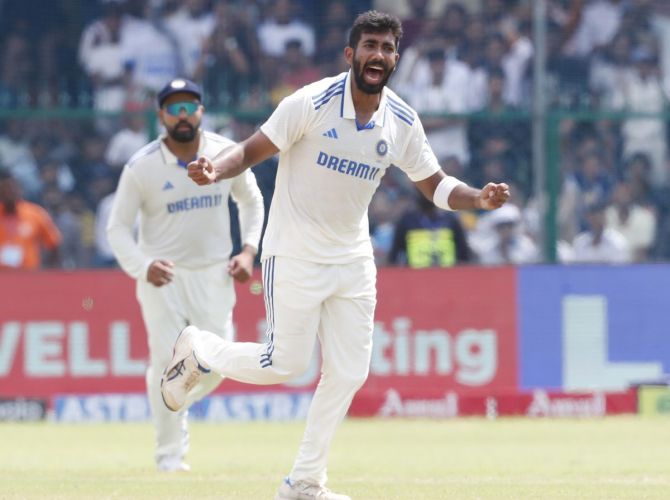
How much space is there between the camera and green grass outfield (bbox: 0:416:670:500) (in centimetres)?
800

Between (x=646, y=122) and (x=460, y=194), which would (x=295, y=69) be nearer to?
(x=646, y=122)

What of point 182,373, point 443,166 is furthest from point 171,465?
point 443,166

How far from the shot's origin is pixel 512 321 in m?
14.6

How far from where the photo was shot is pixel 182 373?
26.4ft

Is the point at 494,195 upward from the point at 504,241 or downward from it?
downward

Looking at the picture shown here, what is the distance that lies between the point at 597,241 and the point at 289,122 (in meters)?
8.83

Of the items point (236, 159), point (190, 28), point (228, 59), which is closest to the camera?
point (236, 159)

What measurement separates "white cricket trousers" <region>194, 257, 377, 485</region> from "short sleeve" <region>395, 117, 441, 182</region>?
56cm

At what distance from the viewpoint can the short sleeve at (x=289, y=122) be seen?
23.2 feet

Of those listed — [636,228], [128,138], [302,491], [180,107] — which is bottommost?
[302,491]

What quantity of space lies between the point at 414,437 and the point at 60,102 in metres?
5.05

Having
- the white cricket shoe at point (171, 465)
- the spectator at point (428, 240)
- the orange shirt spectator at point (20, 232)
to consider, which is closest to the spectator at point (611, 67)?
the spectator at point (428, 240)

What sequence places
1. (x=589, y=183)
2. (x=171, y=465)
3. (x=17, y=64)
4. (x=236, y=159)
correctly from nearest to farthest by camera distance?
(x=236, y=159), (x=171, y=465), (x=589, y=183), (x=17, y=64)

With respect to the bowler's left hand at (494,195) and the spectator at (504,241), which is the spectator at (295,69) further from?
the bowler's left hand at (494,195)
